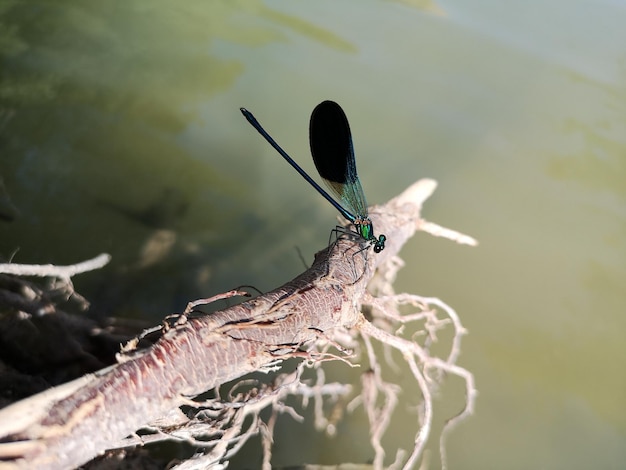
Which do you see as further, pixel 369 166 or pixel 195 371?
pixel 369 166

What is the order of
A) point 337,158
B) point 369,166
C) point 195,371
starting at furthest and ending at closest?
point 369,166
point 337,158
point 195,371

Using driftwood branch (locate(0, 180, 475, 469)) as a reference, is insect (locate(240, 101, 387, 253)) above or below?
above

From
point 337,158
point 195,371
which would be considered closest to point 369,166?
point 337,158

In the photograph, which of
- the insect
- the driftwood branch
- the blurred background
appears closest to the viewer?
the driftwood branch

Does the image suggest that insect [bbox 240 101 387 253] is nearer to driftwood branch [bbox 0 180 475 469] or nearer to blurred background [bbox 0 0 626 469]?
driftwood branch [bbox 0 180 475 469]

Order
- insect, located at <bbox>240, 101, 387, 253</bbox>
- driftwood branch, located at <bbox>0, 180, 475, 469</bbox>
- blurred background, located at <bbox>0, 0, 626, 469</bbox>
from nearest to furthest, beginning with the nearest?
1. driftwood branch, located at <bbox>0, 180, 475, 469</bbox>
2. insect, located at <bbox>240, 101, 387, 253</bbox>
3. blurred background, located at <bbox>0, 0, 626, 469</bbox>

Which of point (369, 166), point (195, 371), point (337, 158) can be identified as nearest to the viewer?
point (195, 371)

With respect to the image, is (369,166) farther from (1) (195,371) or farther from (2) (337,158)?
(1) (195,371)

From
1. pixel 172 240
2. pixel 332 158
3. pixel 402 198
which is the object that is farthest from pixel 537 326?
pixel 172 240

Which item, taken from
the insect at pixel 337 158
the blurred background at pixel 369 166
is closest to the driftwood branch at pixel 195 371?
the insect at pixel 337 158

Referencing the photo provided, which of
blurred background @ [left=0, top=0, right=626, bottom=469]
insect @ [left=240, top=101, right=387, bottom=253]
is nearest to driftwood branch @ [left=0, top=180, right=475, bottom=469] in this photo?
insect @ [left=240, top=101, right=387, bottom=253]
